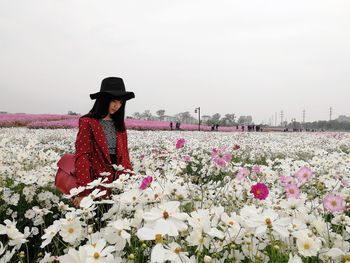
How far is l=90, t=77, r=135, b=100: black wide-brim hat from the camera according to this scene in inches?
140

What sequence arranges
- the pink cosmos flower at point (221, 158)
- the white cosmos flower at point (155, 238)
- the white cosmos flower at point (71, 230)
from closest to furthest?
the white cosmos flower at point (155, 238) → the white cosmos flower at point (71, 230) → the pink cosmos flower at point (221, 158)

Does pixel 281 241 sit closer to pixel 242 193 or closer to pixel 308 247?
Answer: pixel 308 247

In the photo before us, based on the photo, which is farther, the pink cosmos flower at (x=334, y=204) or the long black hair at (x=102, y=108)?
the long black hair at (x=102, y=108)

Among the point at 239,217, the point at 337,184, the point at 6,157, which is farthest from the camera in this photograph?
the point at 6,157

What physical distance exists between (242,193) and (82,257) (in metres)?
1.52

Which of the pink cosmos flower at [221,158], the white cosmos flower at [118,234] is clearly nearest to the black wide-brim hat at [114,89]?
the pink cosmos flower at [221,158]

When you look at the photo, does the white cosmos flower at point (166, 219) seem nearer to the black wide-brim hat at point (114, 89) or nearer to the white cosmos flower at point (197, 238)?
the white cosmos flower at point (197, 238)

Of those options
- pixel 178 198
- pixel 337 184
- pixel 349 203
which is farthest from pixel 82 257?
pixel 337 184

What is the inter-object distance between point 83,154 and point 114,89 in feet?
2.21

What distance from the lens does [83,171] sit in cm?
337

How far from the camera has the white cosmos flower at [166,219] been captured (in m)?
1.21

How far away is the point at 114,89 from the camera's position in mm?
3605

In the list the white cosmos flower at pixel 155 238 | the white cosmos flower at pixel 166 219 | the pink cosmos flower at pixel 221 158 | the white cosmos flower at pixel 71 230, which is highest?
the pink cosmos flower at pixel 221 158

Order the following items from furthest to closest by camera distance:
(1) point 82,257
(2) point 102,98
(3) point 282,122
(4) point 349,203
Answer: (3) point 282,122, (2) point 102,98, (4) point 349,203, (1) point 82,257
